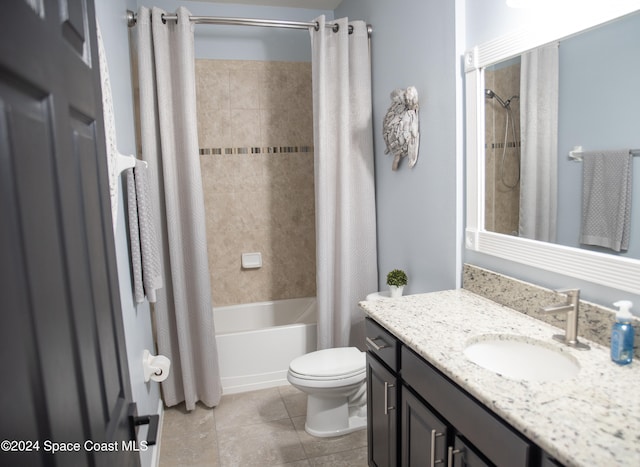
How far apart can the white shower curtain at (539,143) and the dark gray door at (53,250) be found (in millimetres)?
1450

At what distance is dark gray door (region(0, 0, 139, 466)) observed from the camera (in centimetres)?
48

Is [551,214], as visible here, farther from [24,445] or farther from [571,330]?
[24,445]

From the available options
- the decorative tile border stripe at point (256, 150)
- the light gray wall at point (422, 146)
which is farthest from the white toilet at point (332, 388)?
the decorative tile border stripe at point (256, 150)

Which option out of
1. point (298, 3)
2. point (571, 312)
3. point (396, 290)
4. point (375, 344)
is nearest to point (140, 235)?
A: point (375, 344)

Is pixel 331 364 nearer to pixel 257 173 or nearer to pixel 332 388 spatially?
pixel 332 388

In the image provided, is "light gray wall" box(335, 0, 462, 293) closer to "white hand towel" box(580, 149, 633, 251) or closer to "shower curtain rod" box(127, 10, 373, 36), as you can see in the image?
"shower curtain rod" box(127, 10, 373, 36)

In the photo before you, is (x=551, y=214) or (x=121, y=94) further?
(x=121, y=94)

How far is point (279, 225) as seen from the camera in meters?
3.63

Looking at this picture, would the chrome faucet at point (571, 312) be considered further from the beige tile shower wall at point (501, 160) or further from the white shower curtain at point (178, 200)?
the white shower curtain at point (178, 200)

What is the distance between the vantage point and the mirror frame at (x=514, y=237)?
135cm

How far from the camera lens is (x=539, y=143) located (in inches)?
64.1

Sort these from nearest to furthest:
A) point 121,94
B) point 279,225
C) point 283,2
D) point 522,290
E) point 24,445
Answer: point 24,445, point 522,290, point 121,94, point 283,2, point 279,225

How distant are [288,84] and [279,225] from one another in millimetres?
1129

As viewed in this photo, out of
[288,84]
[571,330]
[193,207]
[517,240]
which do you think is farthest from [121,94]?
[571,330]
